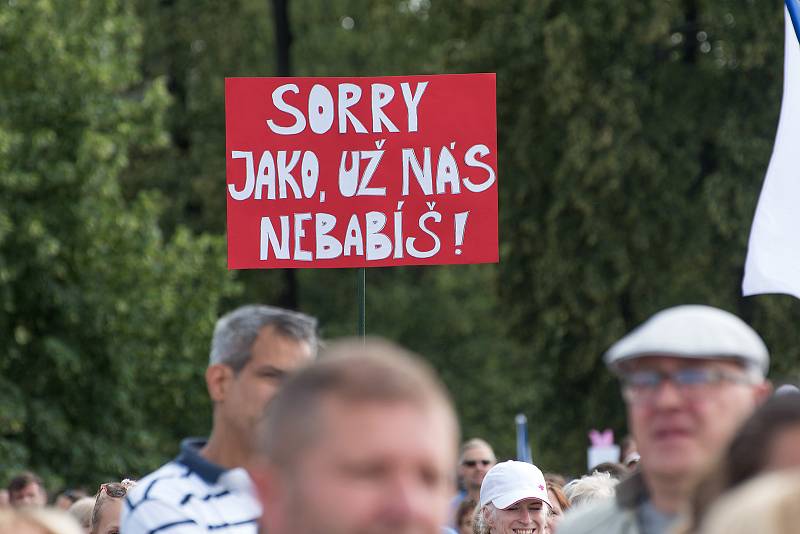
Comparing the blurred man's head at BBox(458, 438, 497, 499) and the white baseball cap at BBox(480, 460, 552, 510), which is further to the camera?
the blurred man's head at BBox(458, 438, 497, 499)

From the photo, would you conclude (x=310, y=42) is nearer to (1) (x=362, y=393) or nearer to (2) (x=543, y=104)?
(2) (x=543, y=104)

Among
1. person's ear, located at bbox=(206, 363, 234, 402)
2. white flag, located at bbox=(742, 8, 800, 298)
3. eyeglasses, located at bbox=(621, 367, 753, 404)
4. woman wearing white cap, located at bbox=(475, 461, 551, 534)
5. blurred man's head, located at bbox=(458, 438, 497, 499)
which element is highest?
white flag, located at bbox=(742, 8, 800, 298)

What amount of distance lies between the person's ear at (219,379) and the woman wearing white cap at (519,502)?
315 cm

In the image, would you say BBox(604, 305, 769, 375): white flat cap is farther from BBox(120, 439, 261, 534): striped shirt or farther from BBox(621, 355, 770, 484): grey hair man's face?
BBox(120, 439, 261, 534): striped shirt

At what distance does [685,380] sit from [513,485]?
4.09 meters

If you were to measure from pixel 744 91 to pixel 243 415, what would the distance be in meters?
19.7

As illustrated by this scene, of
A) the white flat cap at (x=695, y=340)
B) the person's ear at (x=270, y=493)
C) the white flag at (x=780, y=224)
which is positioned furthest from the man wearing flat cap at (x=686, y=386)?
the white flag at (x=780, y=224)

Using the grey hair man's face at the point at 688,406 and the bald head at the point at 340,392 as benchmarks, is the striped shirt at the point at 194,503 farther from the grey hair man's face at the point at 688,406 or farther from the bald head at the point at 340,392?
the bald head at the point at 340,392

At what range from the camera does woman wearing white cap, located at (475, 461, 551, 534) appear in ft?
24.7

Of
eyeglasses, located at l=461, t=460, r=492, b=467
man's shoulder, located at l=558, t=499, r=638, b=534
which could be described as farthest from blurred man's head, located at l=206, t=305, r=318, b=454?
eyeglasses, located at l=461, t=460, r=492, b=467

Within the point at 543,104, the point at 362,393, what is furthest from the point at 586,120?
the point at 362,393

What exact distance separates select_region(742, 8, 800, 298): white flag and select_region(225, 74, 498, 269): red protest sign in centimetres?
163

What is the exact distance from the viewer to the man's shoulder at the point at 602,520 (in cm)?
371

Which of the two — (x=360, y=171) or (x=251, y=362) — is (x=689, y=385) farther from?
(x=360, y=171)
